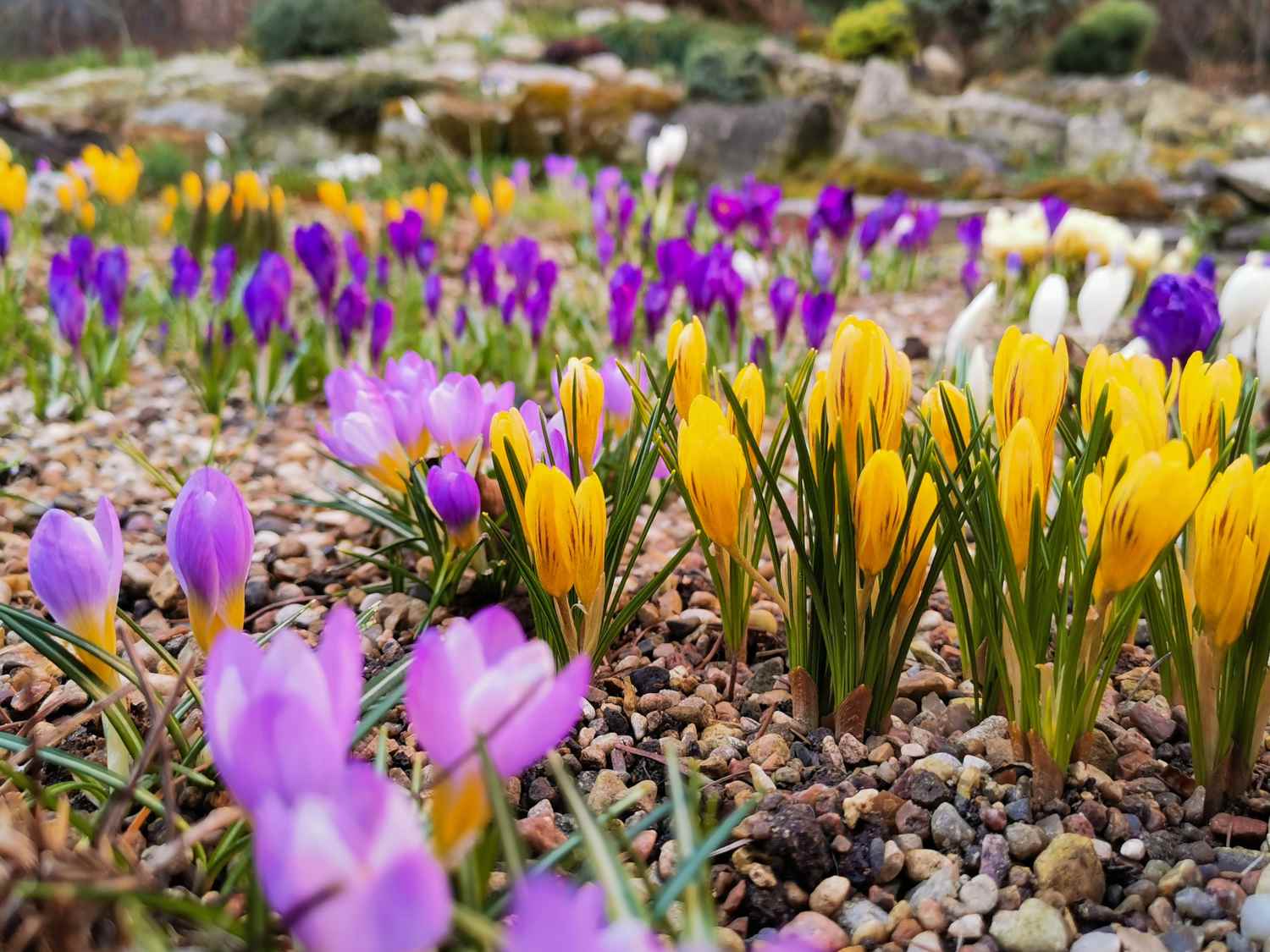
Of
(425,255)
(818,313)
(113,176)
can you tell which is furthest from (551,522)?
(113,176)

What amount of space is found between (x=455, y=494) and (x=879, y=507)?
521 millimetres

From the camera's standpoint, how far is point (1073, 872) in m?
0.92

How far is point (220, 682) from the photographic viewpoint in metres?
0.54

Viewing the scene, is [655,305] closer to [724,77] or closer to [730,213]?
[730,213]

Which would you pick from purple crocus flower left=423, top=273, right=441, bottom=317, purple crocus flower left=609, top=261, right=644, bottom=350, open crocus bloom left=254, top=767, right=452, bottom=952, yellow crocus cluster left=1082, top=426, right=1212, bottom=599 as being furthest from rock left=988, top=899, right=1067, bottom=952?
purple crocus flower left=423, top=273, right=441, bottom=317

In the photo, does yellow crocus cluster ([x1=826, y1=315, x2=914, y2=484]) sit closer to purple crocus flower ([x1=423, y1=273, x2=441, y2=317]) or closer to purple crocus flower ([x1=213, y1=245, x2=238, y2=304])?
purple crocus flower ([x1=423, y1=273, x2=441, y2=317])

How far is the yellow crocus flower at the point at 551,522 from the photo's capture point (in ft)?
3.05

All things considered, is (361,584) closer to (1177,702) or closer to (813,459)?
(813,459)

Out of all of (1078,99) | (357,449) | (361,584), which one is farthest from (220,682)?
(1078,99)

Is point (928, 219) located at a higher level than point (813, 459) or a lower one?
lower

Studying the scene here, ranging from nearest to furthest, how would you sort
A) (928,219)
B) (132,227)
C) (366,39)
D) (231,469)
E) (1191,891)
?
(1191,891)
(231,469)
(928,219)
(132,227)
(366,39)

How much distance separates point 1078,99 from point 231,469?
12288 millimetres

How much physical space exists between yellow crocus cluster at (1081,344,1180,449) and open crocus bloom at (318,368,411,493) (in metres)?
0.84

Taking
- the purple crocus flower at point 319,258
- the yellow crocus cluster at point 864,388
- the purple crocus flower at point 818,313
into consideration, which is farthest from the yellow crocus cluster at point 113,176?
the yellow crocus cluster at point 864,388
